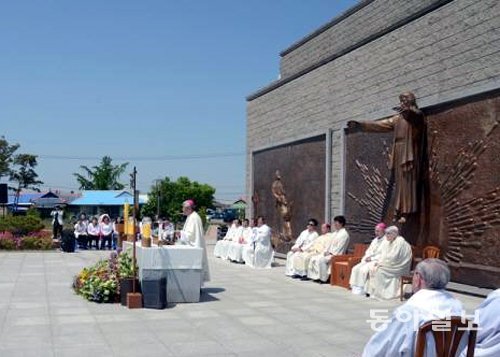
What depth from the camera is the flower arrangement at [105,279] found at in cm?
973

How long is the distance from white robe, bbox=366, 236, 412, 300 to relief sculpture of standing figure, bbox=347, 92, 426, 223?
0.81m

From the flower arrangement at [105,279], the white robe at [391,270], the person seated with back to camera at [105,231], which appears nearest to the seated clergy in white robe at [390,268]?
the white robe at [391,270]

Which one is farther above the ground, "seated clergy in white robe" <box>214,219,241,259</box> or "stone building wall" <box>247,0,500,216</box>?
"stone building wall" <box>247,0,500,216</box>

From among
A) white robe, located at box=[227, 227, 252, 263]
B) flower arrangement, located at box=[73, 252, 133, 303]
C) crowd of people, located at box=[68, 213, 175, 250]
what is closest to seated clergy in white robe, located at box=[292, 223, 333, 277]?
white robe, located at box=[227, 227, 252, 263]

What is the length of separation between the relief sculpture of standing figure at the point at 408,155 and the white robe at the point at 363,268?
2.32ft

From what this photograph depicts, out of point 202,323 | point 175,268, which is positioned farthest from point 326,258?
point 202,323

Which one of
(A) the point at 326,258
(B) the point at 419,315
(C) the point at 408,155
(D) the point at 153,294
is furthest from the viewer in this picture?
(A) the point at 326,258

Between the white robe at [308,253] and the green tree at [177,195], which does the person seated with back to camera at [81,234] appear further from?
the green tree at [177,195]

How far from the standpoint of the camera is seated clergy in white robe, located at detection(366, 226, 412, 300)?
35.2ft

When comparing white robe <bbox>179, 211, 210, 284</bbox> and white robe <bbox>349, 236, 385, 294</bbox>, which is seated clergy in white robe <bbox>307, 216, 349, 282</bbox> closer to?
white robe <bbox>349, 236, 385, 294</bbox>

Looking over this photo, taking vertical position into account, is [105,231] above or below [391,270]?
above

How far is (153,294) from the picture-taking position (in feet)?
30.5

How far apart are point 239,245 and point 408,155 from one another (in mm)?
7981

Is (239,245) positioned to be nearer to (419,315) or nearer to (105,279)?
(105,279)
